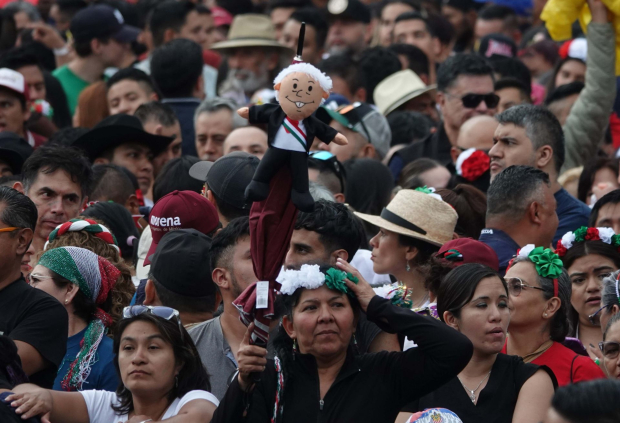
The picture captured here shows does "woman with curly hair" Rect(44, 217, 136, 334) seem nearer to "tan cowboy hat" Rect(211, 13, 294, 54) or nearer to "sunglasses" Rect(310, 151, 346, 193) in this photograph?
"sunglasses" Rect(310, 151, 346, 193)

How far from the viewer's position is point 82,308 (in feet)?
16.3

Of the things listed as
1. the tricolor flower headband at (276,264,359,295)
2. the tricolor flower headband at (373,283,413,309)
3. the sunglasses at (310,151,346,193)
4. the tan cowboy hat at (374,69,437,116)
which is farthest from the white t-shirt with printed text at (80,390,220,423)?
the tan cowboy hat at (374,69,437,116)

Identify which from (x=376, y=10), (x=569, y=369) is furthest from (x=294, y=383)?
(x=376, y=10)

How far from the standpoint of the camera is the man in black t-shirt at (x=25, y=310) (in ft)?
14.3

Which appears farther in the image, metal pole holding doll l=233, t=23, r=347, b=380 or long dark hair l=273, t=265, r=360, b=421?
long dark hair l=273, t=265, r=360, b=421

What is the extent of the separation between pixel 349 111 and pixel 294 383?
3.98m

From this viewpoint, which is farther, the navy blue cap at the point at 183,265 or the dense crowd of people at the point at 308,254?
the navy blue cap at the point at 183,265

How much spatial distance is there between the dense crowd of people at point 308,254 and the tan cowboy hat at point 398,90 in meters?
0.06

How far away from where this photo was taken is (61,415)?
13.9ft

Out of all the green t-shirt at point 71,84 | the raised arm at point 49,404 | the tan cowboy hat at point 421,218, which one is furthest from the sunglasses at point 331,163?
the green t-shirt at point 71,84

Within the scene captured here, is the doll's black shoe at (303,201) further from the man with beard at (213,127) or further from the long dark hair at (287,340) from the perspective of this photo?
the man with beard at (213,127)

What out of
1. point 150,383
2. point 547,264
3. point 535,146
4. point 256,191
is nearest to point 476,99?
point 535,146

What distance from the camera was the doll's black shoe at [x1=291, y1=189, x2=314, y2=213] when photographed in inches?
139

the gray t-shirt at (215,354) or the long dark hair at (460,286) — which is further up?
the long dark hair at (460,286)
